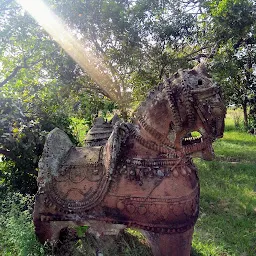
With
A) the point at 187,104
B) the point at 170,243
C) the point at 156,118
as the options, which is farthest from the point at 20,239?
the point at 187,104

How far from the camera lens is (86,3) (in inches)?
205

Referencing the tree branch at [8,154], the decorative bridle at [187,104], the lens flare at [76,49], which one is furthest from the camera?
the lens flare at [76,49]

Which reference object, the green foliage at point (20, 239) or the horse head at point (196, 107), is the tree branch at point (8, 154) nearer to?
the green foliage at point (20, 239)

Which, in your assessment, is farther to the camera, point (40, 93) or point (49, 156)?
point (40, 93)

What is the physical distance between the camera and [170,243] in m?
2.25

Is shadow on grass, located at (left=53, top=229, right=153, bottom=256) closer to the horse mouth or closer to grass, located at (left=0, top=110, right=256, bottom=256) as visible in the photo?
grass, located at (left=0, top=110, right=256, bottom=256)

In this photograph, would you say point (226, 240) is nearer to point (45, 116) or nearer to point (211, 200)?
point (211, 200)

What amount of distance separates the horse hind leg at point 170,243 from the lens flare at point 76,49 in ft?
12.6

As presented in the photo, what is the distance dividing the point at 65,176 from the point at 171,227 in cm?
96

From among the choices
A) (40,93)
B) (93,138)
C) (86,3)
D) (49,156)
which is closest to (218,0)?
(86,3)

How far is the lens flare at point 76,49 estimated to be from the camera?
4795 mm

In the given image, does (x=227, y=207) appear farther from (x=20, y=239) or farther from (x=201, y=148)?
(x=20, y=239)

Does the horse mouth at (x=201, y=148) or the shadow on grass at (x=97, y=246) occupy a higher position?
the horse mouth at (x=201, y=148)

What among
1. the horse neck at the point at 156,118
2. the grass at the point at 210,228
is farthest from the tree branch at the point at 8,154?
the horse neck at the point at 156,118
